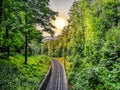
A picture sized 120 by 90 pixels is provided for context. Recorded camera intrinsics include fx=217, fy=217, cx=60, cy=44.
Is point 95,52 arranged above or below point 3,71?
above

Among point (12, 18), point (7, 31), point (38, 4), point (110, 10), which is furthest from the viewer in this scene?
point (38, 4)

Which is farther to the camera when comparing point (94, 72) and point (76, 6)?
point (76, 6)

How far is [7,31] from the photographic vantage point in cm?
2716

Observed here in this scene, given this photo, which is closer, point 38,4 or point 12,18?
point 12,18

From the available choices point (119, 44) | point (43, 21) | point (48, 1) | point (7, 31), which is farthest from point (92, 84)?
point (48, 1)

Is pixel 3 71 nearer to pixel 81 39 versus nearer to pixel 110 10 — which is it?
pixel 110 10

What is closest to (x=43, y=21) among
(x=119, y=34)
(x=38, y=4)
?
(x=38, y=4)

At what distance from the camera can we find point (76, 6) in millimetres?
43469

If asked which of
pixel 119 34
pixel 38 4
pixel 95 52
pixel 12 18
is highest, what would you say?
pixel 38 4

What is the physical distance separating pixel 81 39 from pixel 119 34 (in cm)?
2119

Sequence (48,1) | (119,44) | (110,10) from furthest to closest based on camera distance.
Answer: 1. (48,1)
2. (110,10)
3. (119,44)

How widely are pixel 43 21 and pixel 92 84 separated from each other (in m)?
24.2

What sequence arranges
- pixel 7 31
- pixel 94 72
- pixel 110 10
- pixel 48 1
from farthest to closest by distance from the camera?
pixel 48 1
pixel 7 31
pixel 110 10
pixel 94 72

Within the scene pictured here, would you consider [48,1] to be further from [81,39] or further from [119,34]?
[119,34]
